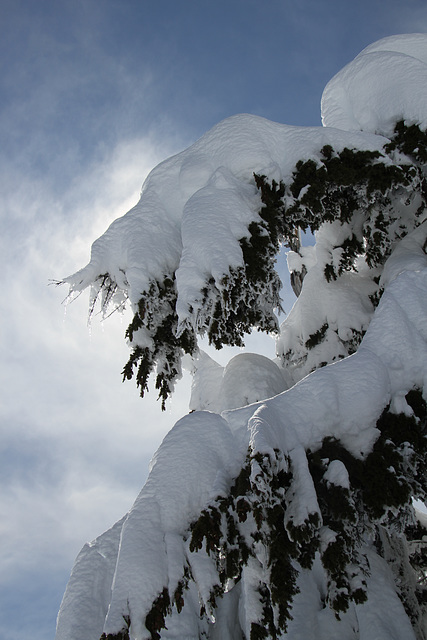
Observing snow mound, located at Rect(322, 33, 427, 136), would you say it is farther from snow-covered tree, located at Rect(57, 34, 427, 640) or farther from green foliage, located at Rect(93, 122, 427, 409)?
green foliage, located at Rect(93, 122, 427, 409)

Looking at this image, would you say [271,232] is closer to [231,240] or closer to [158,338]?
[231,240]

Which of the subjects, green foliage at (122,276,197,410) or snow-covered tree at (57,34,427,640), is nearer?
snow-covered tree at (57,34,427,640)

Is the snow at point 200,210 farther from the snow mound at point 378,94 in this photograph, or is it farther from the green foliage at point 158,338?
the snow mound at point 378,94

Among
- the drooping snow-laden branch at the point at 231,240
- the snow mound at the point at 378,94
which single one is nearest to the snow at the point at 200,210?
the drooping snow-laden branch at the point at 231,240

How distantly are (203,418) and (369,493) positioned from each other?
157 centimetres

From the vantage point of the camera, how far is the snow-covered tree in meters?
3.21

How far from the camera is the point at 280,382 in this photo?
23.1 ft

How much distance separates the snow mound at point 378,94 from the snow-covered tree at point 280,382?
0.11 feet

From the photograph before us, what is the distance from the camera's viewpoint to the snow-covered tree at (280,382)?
321 centimetres

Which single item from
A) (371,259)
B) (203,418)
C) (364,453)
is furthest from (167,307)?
(371,259)

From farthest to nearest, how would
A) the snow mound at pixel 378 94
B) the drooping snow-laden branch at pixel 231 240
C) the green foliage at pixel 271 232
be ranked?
1. the snow mound at pixel 378 94
2. the green foliage at pixel 271 232
3. the drooping snow-laden branch at pixel 231 240

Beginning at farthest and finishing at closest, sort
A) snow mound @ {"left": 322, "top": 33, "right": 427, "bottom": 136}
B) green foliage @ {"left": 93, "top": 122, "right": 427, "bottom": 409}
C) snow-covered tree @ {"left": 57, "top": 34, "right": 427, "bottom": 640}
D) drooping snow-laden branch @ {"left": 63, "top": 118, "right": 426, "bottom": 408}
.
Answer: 1. snow mound @ {"left": 322, "top": 33, "right": 427, "bottom": 136}
2. green foliage @ {"left": 93, "top": 122, "right": 427, "bottom": 409}
3. drooping snow-laden branch @ {"left": 63, "top": 118, "right": 426, "bottom": 408}
4. snow-covered tree @ {"left": 57, "top": 34, "right": 427, "bottom": 640}

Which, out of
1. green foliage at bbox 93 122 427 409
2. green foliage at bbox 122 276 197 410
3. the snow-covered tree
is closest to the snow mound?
the snow-covered tree

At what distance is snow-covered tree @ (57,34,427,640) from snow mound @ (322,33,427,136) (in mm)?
34
